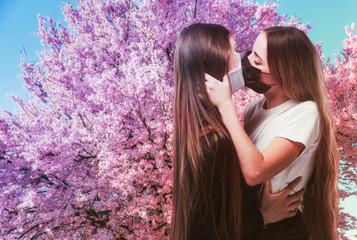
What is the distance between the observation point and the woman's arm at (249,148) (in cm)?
153

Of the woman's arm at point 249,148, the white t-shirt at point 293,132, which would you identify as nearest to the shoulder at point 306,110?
the white t-shirt at point 293,132


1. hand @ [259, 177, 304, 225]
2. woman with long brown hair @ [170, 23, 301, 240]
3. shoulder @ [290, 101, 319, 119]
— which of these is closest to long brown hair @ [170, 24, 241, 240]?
woman with long brown hair @ [170, 23, 301, 240]

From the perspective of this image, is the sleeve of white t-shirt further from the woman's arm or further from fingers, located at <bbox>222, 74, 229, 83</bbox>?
fingers, located at <bbox>222, 74, 229, 83</bbox>

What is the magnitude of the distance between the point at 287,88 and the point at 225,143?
0.69 meters

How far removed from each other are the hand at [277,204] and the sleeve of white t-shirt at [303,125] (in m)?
0.32

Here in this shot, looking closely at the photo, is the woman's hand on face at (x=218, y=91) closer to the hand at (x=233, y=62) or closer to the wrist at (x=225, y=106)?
the wrist at (x=225, y=106)

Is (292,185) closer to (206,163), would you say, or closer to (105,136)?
(206,163)

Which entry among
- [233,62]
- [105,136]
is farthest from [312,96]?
[105,136]

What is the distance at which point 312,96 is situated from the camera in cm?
192

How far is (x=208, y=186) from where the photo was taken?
1.61 metres

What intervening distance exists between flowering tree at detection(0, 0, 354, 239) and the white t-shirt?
2122mm

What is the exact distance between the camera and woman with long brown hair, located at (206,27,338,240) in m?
1.69

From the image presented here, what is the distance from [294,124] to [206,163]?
1.89 feet

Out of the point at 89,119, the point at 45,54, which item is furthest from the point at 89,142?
the point at 45,54
